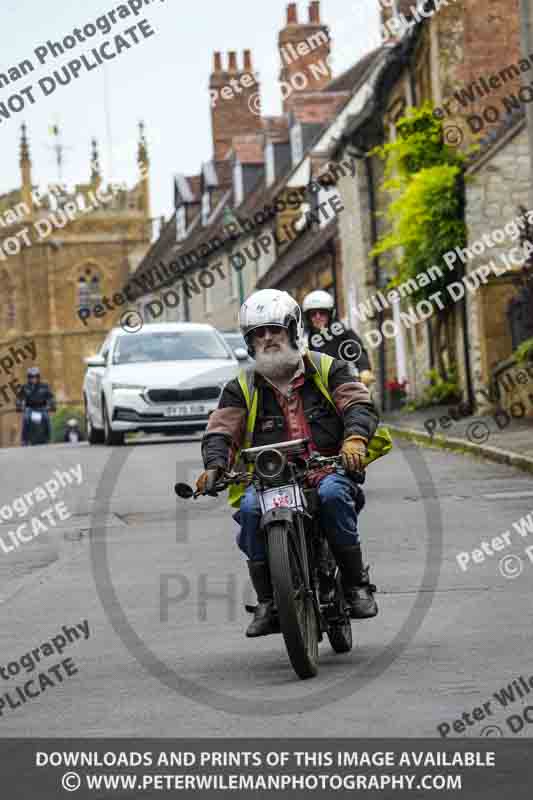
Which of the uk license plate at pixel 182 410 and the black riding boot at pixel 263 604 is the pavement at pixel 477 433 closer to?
the uk license plate at pixel 182 410

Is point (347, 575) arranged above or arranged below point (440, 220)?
below

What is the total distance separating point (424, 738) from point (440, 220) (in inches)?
873

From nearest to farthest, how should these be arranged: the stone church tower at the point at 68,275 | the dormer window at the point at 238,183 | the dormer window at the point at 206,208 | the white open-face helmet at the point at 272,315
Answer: the white open-face helmet at the point at 272,315, the dormer window at the point at 238,183, the dormer window at the point at 206,208, the stone church tower at the point at 68,275

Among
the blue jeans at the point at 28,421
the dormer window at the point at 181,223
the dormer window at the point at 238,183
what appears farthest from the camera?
the dormer window at the point at 181,223

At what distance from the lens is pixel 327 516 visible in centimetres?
733

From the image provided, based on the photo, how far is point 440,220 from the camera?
27.3 metres

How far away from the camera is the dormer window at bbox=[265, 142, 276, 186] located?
5400cm

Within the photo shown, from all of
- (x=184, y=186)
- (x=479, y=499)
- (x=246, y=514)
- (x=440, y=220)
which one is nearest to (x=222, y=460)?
(x=246, y=514)

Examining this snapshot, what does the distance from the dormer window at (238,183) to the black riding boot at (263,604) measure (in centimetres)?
5268

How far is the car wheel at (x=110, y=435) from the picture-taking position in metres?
24.7

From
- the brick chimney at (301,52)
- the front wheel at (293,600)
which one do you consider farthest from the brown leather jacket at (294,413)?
the brick chimney at (301,52)

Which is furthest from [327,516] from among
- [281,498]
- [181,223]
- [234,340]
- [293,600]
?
[181,223]
